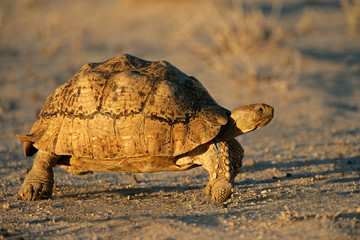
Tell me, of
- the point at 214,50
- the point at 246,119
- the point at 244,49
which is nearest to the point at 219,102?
the point at 244,49

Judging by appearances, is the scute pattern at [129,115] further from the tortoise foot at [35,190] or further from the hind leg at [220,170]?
the tortoise foot at [35,190]

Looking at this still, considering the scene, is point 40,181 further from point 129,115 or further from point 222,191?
point 222,191

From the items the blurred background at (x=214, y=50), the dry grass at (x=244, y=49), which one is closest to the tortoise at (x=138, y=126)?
the blurred background at (x=214, y=50)

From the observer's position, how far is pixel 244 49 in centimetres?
1344

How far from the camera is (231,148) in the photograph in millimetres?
5559

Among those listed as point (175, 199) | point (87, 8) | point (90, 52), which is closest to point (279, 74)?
point (90, 52)

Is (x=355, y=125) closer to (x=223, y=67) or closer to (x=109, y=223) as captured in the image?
(x=223, y=67)

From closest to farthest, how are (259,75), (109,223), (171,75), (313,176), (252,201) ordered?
(109,223)
(252,201)
(171,75)
(313,176)
(259,75)

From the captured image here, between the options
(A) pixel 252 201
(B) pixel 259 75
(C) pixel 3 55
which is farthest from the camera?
(C) pixel 3 55

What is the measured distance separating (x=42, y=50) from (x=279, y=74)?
688 centimetres

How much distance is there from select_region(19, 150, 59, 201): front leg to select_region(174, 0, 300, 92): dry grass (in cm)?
692

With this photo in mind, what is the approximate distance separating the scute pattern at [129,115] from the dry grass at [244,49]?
6283 millimetres

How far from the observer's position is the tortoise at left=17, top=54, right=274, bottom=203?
4.94 m

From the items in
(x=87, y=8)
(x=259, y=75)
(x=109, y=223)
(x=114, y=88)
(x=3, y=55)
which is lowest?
(x=109, y=223)
